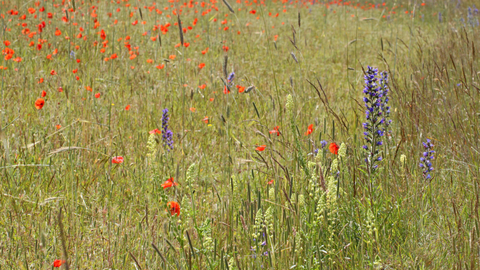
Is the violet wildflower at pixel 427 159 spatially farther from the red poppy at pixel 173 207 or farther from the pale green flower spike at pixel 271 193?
the red poppy at pixel 173 207

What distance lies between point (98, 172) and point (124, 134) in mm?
681

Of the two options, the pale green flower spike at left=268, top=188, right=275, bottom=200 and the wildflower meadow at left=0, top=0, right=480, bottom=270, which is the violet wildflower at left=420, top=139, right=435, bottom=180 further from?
the pale green flower spike at left=268, top=188, right=275, bottom=200

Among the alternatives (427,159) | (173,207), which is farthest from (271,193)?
(427,159)

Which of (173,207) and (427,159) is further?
(427,159)

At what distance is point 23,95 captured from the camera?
290cm

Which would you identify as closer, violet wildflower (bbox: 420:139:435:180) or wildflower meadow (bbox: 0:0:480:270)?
wildflower meadow (bbox: 0:0:480:270)

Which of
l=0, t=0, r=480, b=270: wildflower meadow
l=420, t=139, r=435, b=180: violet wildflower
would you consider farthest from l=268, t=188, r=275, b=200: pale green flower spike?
l=420, t=139, r=435, b=180: violet wildflower

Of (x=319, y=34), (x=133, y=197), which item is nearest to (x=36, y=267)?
(x=133, y=197)

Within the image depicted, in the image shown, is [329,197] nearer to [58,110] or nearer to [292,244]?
[292,244]

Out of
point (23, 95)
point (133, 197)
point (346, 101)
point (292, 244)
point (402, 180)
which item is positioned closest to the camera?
point (292, 244)

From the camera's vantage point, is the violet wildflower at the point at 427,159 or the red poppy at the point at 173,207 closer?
the red poppy at the point at 173,207

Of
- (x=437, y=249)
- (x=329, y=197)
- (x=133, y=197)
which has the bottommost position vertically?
(x=133, y=197)

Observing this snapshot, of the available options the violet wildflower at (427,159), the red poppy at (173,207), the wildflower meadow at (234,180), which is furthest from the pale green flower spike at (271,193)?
the violet wildflower at (427,159)

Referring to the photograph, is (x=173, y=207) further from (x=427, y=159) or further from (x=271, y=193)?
(x=427, y=159)
